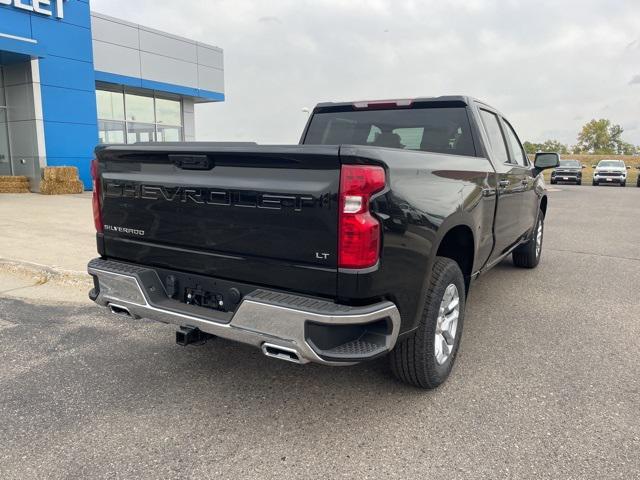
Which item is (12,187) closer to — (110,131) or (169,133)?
(110,131)

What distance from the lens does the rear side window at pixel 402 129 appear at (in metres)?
4.12

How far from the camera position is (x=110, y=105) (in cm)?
2030

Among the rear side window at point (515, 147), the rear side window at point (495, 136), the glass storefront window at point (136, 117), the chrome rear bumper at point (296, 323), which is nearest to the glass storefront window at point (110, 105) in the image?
the glass storefront window at point (136, 117)

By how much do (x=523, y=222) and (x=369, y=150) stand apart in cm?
353

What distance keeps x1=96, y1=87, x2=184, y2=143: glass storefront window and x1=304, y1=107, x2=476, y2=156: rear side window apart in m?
16.4

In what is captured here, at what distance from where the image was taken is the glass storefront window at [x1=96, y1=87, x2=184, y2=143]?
2006 cm

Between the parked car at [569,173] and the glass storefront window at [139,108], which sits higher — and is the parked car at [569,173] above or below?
below

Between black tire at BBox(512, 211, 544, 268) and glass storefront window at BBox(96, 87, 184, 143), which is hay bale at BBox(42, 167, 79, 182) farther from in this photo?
black tire at BBox(512, 211, 544, 268)

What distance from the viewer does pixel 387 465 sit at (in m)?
2.46

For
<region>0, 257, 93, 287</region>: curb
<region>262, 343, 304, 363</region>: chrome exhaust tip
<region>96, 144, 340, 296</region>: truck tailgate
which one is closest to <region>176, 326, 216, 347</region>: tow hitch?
<region>96, 144, 340, 296</region>: truck tailgate

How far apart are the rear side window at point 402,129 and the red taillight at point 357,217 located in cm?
196

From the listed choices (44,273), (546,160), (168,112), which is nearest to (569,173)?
(168,112)

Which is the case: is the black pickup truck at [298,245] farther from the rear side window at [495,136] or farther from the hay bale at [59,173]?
the hay bale at [59,173]

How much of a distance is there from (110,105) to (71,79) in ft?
11.2
